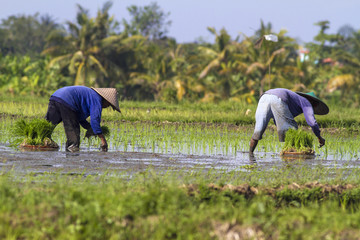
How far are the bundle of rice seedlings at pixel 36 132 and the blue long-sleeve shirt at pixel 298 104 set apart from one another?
11.4 feet

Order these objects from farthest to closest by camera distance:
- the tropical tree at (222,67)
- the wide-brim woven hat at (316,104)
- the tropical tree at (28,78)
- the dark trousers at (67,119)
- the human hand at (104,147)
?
the tropical tree at (28,78) < the tropical tree at (222,67) < the wide-brim woven hat at (316,104) < the human hand at (104,147) < the dark trousers at (67,119)

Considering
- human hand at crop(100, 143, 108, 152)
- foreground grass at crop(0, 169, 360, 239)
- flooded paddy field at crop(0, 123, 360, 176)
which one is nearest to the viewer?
foreground grass at crop(0, 169, 360, 239)

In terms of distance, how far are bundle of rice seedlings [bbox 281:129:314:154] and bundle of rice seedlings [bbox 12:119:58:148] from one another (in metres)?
3.74

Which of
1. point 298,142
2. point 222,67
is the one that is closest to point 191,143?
point 298,142

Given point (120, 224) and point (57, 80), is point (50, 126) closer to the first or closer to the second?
point (120, 224)

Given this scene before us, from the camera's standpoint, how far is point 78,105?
8695 millimetres

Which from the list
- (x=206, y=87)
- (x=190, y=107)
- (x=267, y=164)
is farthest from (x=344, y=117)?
Result: (x=206, y=87)

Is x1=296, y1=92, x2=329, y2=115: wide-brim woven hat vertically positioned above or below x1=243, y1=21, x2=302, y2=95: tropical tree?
below

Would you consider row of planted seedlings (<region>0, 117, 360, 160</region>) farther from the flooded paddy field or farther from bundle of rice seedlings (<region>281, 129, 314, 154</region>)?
bundle of rice seedlings (<region>281, 129, 314, 154</region>)

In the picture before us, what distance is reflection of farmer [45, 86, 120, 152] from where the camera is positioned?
332 inches

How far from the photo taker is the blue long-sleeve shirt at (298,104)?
28.9 feet

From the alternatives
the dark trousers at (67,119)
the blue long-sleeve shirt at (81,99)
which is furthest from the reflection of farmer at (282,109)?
the dark trousers at (67,119)

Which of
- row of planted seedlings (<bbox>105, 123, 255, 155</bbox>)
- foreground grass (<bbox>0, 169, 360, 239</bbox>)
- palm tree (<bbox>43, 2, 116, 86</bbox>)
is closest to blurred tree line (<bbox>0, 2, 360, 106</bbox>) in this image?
palm tree (<bbox>43, 2, 116, 86</bbox>)

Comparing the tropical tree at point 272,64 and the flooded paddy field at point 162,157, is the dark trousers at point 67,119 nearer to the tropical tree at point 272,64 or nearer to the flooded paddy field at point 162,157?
the flooded paddy field at point 162,157
